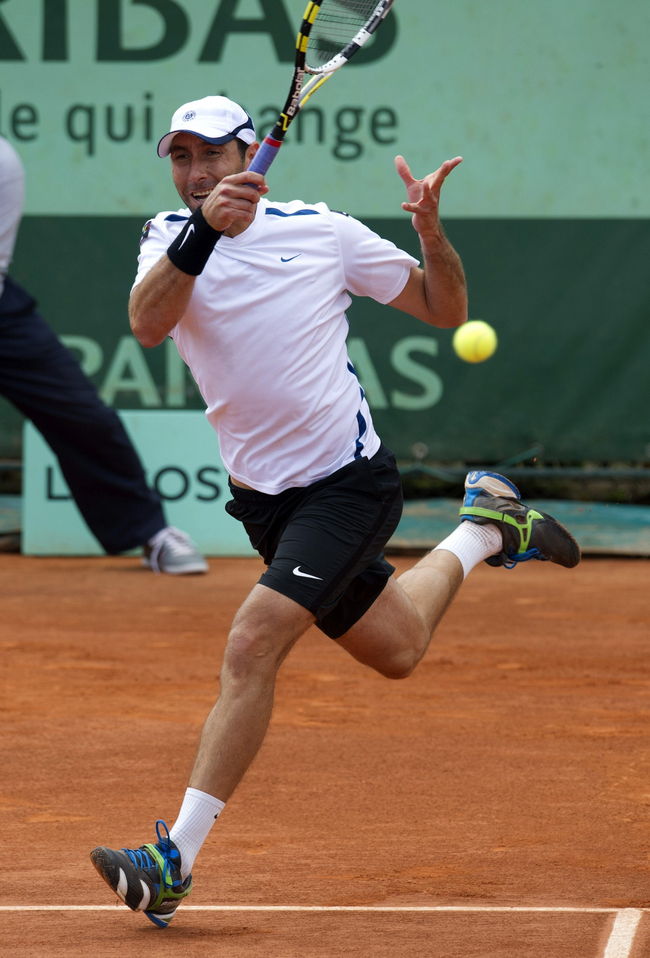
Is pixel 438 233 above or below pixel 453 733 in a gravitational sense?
above

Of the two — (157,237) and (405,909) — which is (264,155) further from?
(405,909)

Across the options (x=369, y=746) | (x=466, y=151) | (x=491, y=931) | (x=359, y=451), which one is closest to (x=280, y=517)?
(x=359, y=451)

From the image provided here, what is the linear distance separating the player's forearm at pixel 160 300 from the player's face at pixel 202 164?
250mm

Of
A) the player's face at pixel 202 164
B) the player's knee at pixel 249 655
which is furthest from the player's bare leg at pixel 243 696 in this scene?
the player's face at pixel 202 164

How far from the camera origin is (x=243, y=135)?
138 inches

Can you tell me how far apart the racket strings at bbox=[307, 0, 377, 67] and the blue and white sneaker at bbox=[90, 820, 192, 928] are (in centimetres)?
188

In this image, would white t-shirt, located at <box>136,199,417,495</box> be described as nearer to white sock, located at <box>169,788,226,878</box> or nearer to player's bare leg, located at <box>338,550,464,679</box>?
player's bare leg, located at <box>338,550,464,679</box>

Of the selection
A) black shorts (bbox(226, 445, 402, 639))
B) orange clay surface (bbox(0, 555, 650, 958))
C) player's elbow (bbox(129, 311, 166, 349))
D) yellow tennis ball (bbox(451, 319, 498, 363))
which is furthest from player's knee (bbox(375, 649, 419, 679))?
yellow tennis ball (bbox(451, 319, 498, 363))

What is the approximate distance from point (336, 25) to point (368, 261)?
0.63 metres

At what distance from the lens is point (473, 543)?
4.24 m

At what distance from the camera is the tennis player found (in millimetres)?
3172

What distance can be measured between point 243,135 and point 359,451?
775mm

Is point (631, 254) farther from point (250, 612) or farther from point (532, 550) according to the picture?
point (250, 612)

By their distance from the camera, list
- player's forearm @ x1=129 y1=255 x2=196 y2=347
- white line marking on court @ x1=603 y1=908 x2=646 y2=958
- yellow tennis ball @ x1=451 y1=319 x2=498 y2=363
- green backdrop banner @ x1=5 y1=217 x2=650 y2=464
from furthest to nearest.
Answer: green backdrop banner @ x1=5 y1=217 x2=650 y2=464
yellow tennis ball @ x1=451 y1=319 x2=498 y2=363
player's forearm @ x1=129 y1=255 x2=196 y2=347
white line marking on court @ x1=603 y1=908 x2=646 y2=958
